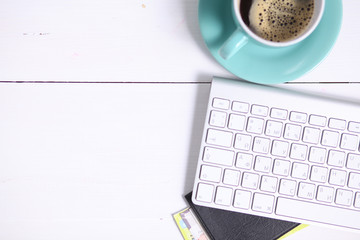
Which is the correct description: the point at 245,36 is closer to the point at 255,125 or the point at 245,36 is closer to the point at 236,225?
→ the point at 255,125

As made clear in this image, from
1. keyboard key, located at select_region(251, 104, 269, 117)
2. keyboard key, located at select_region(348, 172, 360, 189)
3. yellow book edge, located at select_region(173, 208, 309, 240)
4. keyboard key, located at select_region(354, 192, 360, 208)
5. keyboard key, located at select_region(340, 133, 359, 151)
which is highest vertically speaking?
keyboard key, located at select_region(251, 104, 269, 117)

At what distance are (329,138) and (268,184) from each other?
107mm

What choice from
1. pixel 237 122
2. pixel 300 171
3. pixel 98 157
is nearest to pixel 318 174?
pixel 300 171

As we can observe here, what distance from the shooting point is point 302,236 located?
554 millimetres

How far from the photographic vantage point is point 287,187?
0.51m

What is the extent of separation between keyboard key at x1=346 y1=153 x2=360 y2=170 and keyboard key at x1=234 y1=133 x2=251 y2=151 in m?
0.14

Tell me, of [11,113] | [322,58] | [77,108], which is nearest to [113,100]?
[77,108]

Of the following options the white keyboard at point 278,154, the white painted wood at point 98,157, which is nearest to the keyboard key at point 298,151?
the white keyboard at point 278,154

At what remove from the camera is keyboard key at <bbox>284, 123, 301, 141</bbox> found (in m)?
0.50

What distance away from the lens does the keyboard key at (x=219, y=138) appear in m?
0.50

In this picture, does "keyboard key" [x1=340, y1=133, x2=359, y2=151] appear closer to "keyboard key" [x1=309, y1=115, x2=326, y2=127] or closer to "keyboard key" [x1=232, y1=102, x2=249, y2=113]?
"keyboard key" [x1=309, y1=115, x2=326, y2=127]

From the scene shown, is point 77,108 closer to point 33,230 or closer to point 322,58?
point 33,230

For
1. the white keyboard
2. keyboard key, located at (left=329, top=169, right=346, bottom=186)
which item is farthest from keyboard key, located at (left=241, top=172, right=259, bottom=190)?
keyboard key, located at (left=329, top=169, right=346, bottom=186)

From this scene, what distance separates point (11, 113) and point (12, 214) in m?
0.16
